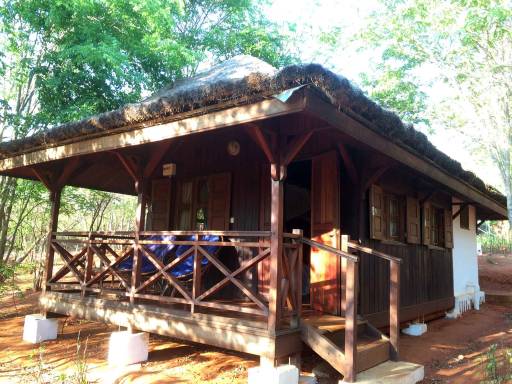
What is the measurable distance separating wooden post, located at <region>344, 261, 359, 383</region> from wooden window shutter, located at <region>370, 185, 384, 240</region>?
190cm

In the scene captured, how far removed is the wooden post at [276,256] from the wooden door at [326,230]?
149 centimetres

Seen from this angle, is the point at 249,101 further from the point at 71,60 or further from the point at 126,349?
the point at 71,60

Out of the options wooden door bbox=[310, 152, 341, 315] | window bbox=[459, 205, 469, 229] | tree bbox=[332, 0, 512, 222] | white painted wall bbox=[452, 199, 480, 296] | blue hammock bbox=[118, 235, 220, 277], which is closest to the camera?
wooden door bbox=[310, 152, 341, 315]

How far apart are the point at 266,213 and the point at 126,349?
2435 mm

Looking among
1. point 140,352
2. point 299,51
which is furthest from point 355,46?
point 140,352

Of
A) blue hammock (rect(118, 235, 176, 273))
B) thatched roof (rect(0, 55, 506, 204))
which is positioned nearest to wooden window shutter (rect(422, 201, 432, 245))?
thatched roof (rect(0, 55, 506, 204))

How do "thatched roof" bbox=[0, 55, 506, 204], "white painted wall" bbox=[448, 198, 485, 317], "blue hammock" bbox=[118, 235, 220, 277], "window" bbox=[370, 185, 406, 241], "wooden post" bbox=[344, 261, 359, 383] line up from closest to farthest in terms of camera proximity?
"thatched roof" bbox=[0, 55, 506, 204] → "wooden post" bbox=[344, 261, 359, 383] → "blue hammock" bbox=[118, 235, 220, 277] → "window" bbox=[370, 185, 406, 241] → "white painted wall" bbox=[448, 198, 485, 317]

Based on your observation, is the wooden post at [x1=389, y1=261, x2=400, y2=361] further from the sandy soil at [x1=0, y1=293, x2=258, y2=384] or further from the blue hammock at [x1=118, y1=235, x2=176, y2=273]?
the blue hammock at [x1=118, y1=235, x2=176, y2=273]

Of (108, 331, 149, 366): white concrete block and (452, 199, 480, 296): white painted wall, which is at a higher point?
(452, 199, 480, 296): white painted wall

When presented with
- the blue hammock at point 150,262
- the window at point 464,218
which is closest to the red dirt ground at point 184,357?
the blue hammock at point 150,262

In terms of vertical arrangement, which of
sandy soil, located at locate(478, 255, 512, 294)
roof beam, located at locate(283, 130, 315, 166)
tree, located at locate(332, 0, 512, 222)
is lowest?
sandy soil, located at locate(478, 255, 512, 294)

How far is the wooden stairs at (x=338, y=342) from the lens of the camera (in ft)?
12.4

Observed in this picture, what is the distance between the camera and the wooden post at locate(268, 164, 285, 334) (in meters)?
3.80

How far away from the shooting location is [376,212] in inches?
229
